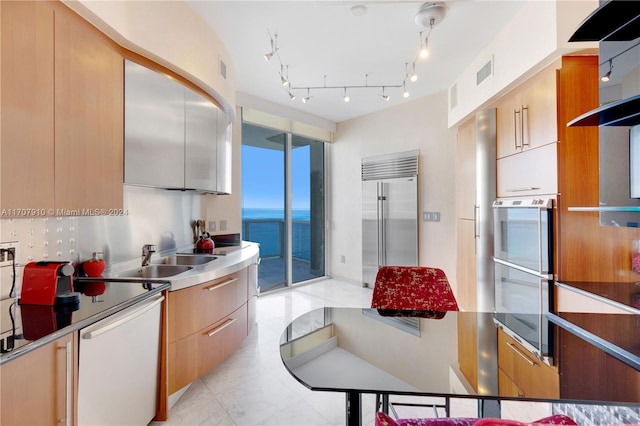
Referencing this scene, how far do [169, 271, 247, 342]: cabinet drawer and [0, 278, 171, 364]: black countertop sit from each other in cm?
20

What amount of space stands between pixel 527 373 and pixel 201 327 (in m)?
1.93

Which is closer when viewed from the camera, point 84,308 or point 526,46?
point 84,308

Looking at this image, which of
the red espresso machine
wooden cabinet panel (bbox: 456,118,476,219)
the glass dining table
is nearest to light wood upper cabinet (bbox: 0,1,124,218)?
the red espresso machine

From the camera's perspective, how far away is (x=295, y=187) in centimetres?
515

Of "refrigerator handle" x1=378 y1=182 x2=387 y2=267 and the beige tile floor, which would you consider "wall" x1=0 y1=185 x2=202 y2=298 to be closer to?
the beige tile floor

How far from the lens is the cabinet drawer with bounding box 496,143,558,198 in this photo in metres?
2.17

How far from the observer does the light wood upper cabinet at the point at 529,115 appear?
7.15 ft

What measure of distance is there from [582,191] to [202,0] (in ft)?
10.4

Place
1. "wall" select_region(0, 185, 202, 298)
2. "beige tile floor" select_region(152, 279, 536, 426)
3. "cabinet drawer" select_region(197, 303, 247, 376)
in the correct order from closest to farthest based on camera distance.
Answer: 1. "wall" select_region(0, 185, 202, 298)
2. "beige tile floor" select_region(152, 279, 536, 426)
3. "cabinet drawer" select_region(197, 303, 247, 376)

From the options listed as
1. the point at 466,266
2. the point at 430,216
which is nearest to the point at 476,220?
the point at 466,266

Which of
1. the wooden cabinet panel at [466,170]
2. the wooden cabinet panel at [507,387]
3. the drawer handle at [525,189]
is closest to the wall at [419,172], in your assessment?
the wooden cabinet panel at [466,170]

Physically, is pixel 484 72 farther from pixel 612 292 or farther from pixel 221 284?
pixel 221 284

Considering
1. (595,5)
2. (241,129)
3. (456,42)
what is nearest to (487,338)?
(595,5)

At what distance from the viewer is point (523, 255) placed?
249cm
